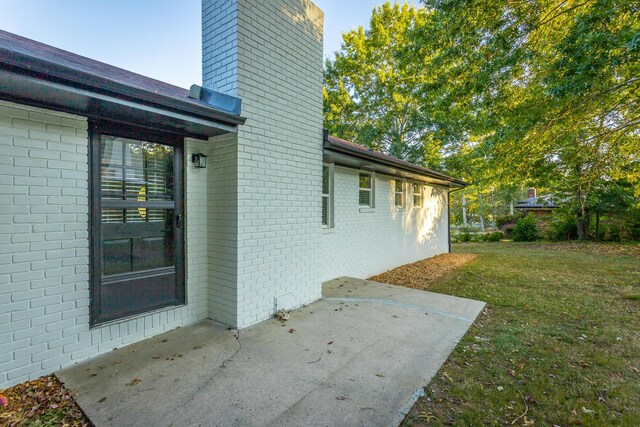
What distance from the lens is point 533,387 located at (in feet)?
9.42

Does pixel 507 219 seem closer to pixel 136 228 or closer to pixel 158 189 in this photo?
pixel 158 189

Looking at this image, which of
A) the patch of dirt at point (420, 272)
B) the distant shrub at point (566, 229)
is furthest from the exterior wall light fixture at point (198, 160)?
the distant shrub at point (566, 229)

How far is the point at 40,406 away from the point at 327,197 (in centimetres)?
532

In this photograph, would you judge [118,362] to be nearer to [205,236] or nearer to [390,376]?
[205,236]

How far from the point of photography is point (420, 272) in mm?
8820

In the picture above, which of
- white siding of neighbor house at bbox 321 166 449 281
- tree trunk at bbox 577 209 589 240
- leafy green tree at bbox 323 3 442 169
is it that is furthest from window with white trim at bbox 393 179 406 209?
tree trunk at bbox 577 209 589 240

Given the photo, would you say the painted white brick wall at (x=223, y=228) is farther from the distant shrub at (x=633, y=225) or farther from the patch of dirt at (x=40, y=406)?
the distant shrub at (x=633, y=225)

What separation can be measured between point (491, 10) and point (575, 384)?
6.92 meters

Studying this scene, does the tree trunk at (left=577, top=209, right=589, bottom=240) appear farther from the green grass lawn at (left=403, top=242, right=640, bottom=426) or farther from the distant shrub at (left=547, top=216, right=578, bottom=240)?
the green grass lawn at (left=403, top=242, right=640, bottom=426)

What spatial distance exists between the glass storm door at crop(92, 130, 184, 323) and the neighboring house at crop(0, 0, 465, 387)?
15mm

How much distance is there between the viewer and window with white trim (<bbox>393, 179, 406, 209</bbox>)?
9.55 m

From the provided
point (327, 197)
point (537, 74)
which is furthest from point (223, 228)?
point (537, 74)

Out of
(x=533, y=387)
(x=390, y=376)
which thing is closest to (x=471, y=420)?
(x=390, y=376)

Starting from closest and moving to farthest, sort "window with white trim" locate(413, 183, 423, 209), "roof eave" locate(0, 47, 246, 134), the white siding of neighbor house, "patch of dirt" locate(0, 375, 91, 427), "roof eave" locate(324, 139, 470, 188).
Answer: "roof eave" locate(0, 47, 246, 134) → "patch of dirt" locate(0, 375, 91, 427) → "roof eave" locate(324, 139, 470, 188) → the white siding of neighbor house → "window with white trim" locate(413, 183, 423, 209)
